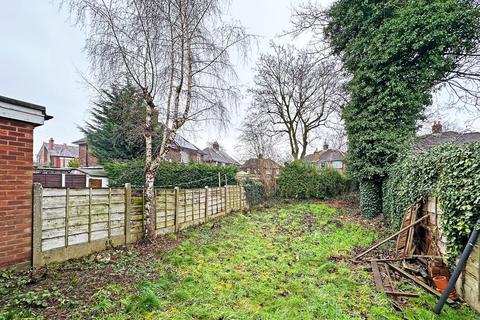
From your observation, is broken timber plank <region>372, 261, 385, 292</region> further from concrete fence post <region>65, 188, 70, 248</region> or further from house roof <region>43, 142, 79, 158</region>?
house roof <region>43, 142, 79, 158</region>

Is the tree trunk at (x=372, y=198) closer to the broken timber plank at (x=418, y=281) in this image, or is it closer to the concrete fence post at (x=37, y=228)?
the broken timber plank at (x=418, y=281)

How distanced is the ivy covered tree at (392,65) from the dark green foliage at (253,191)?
19.5ft

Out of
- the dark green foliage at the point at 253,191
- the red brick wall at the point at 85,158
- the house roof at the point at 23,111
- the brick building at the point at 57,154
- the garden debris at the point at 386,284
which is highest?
the brick building at the point at 57,154

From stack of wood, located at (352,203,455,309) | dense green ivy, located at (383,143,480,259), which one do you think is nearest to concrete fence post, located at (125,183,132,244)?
stack of wood, located at (352,203,455,309)

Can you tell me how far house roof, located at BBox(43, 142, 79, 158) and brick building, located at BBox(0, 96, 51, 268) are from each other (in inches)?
1391

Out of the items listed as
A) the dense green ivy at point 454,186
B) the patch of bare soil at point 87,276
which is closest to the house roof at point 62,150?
the patch of bare soil at point 87,276

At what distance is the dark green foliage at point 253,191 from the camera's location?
14.9 metres

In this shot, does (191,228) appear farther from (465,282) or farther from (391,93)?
(391,93)

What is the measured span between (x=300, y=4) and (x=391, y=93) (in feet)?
21.6

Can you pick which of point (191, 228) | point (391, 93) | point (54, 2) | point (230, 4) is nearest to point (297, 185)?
point (391, 93)

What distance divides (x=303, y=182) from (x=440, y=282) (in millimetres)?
13053

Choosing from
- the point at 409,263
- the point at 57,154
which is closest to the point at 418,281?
the point at 409,263

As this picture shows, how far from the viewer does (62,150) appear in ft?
117

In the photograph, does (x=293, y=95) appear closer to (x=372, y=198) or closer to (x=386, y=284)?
(x=372, y=198)
